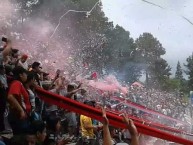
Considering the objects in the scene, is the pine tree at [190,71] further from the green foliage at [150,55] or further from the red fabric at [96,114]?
the red fabric at [96,114]

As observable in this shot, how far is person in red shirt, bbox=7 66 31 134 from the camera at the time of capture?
5531 millimetres

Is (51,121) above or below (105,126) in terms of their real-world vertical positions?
above

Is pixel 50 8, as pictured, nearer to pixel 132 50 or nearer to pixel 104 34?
pixel 104 34

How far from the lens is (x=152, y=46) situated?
47.3 meters


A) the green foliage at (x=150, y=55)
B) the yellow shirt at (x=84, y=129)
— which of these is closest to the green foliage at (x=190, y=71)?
the green foliage at (x=150, y=55)

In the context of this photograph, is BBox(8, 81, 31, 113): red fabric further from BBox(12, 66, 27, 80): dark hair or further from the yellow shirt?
the yellow shirt

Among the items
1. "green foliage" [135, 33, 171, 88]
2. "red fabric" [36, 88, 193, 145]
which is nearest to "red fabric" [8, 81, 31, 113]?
"red fabric" [36, 88, 193, 145]

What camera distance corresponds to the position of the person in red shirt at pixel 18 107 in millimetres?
5531

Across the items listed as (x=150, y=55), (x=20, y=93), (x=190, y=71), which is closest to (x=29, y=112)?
(x=20, y=93)

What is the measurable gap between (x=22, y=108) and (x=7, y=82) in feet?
2.50

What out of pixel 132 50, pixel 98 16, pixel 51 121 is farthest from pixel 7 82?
pixel 132 50

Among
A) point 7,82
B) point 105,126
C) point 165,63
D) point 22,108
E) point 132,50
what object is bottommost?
point 105,126

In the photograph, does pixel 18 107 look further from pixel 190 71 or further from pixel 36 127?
pixel 190 71

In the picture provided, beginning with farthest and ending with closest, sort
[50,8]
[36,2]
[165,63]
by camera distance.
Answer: [165,63] < [50,8] < [36,2]
